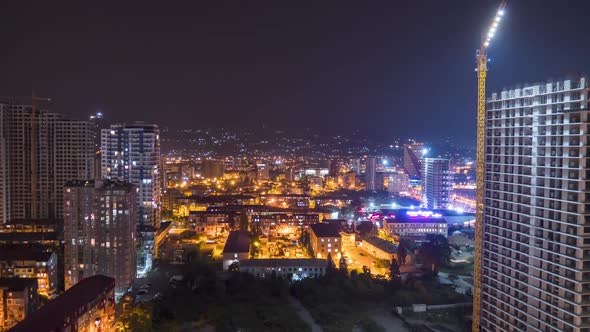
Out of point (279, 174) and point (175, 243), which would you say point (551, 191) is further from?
point (279, 174)

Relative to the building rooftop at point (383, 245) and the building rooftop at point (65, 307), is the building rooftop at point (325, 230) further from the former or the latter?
the building rooftop at point (65, 307)

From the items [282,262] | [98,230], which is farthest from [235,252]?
[98,230]

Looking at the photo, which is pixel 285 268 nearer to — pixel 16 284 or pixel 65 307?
pixel 65 307

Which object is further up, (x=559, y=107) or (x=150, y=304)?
(x=559, y=107)

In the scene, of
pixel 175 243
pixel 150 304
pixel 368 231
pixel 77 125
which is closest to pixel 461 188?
pixel 368 231

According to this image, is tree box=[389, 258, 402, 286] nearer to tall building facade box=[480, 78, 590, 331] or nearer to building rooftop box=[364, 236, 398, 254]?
building rooftop box=[364, 236, 398, 254]
